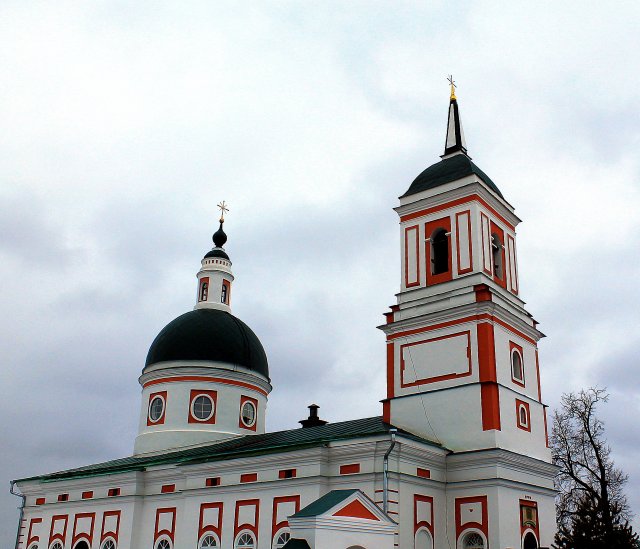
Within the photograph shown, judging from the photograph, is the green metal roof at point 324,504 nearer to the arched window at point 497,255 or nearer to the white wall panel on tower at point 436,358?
the white wall panel on tower at point 436,358

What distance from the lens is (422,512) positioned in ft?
67.4

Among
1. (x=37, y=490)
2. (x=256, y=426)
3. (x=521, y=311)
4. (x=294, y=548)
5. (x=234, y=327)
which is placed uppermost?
(x=234, y=327)

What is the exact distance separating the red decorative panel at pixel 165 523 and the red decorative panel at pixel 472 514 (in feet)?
32.6

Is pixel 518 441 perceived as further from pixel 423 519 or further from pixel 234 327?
pixel 234 327

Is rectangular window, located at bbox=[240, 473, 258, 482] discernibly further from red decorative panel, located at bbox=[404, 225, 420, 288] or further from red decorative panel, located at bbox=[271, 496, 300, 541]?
red decorative panel, located at bbox=[404, 225, 420, 288]

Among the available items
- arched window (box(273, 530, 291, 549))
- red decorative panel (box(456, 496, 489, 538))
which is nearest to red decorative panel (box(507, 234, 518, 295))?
red decorative panel (box(456, 496, 489, 538))

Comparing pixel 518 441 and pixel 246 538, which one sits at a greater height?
pixel 518 441

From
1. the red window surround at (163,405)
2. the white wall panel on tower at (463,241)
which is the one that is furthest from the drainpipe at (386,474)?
the red window surround at (163,405)

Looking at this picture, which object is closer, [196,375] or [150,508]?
[150,508]

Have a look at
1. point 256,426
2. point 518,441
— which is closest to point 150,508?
point 256,426

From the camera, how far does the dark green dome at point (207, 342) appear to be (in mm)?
32375

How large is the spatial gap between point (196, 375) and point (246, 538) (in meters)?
10.8

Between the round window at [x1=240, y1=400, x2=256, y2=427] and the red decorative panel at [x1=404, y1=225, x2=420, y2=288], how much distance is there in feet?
36.2

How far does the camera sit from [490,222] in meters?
25.4
